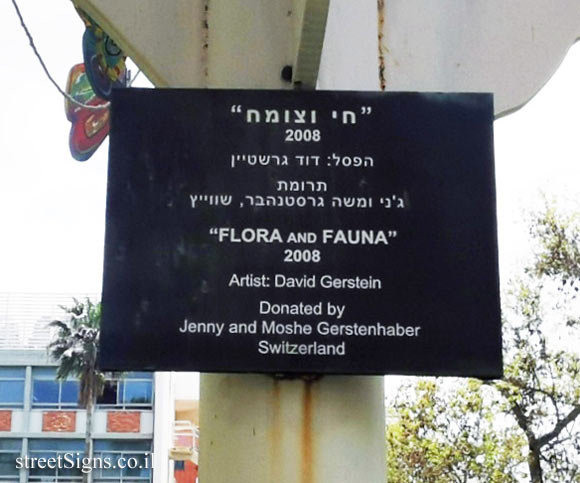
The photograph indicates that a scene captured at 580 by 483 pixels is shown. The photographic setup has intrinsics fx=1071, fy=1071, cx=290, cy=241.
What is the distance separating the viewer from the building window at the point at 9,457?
52562mm

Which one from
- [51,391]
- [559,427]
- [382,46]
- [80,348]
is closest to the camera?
[382,46]

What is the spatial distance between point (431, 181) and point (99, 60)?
3.74 m

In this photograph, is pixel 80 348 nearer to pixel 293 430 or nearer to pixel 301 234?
pixel 293 430

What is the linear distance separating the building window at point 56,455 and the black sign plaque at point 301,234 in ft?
165

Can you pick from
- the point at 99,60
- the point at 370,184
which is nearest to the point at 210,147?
the point at 370,184

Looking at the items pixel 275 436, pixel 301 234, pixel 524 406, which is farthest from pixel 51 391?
pixel 301 234

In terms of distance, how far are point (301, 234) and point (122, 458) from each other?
50.7m

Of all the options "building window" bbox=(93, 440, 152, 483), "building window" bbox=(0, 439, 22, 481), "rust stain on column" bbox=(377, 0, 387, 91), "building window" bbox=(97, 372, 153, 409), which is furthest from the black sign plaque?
"building window" bbox=(0, 439, 22, 481)

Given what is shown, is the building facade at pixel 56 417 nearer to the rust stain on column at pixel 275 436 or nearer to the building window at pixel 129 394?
the building window at pixel 129 394

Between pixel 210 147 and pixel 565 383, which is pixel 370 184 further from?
pixel 565 383

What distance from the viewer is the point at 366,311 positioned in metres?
3.74

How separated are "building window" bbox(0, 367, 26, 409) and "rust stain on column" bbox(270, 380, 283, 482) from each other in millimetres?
50785

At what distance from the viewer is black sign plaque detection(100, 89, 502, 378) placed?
3703 millimetres

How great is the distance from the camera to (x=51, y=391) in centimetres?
5297
